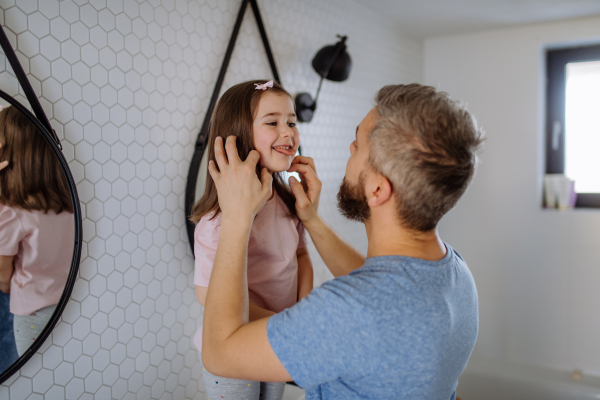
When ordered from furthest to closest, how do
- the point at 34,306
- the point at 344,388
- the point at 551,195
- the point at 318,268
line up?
1. the point at 551,195
2. the point at 318,268
3. the point at 34,306
4. the point at 344,388

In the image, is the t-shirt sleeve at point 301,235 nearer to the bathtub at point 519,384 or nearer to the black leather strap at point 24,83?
the black leather strap at point 24,83

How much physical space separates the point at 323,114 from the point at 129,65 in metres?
0.99

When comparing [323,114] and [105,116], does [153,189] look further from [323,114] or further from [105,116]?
[323,114]

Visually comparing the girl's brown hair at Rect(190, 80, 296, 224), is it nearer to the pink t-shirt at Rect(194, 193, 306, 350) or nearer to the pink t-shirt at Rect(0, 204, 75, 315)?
the pink t-shirt at Rect(194, 193, 306, 350)

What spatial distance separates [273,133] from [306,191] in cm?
17

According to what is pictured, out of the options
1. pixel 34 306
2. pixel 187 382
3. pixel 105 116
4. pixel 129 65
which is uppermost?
pixel 129 65

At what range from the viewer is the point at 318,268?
194cm

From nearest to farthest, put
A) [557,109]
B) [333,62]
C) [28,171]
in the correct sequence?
[28,171], [333,62], [557,109]

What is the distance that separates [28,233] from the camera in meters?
0.89

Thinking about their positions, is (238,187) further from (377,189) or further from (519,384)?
(519,384)

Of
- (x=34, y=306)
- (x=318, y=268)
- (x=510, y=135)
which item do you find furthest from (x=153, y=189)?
(x=510, y=135)

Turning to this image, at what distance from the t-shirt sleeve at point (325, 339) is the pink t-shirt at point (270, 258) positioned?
0.39 metres

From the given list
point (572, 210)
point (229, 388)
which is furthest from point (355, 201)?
point (572, 210)

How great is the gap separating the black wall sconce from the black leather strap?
98 centimetres
